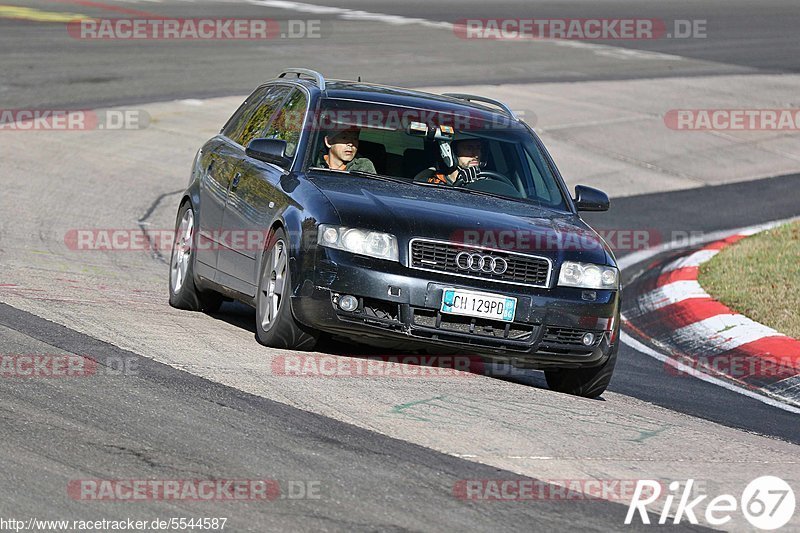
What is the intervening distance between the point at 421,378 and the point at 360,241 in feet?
2.65

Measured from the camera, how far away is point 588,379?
874cm

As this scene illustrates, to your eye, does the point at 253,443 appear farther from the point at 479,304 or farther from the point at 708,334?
the point at 708,334

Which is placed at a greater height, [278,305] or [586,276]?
[586,276]

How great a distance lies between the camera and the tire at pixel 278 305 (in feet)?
27.2

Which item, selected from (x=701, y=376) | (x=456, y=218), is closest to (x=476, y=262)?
(x=456, y=218)

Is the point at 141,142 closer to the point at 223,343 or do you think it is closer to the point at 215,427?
the point at 223,343

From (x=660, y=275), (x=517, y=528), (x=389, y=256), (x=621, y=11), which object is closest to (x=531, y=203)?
(x=389, y=256)

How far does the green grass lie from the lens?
11.8 m

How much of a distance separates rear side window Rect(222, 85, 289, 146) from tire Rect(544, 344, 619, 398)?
9.05 feet

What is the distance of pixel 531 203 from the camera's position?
931cm

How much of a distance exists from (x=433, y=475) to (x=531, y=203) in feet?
11.8

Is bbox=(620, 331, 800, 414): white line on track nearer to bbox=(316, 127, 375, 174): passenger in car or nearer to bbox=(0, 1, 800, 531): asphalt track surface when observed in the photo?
bbox=(0, 1, 800, 531): asphalt track surface

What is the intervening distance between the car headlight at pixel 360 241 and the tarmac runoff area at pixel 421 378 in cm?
70

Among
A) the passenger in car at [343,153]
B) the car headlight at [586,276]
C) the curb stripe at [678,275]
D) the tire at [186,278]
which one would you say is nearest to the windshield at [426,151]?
the passenger in car at [343,153]
